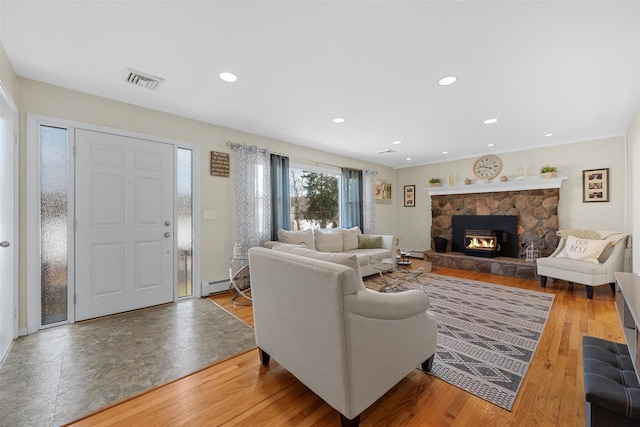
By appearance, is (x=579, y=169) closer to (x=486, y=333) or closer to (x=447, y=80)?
(x=447, y=80)

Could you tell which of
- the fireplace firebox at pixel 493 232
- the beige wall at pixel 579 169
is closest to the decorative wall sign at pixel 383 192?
the beige wall at pixel 579 169

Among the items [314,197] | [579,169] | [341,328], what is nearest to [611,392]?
[341,328]

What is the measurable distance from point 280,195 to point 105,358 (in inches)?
117

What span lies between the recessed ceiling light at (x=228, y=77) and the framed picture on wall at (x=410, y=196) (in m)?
5.40

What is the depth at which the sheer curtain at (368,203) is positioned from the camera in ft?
19.8

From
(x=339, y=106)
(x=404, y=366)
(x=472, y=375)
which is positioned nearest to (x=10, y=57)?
(x=339, y=106)

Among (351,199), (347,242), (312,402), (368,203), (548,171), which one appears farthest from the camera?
(368,203)

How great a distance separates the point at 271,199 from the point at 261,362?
2720mm

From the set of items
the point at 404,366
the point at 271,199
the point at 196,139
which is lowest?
the point at 404,366

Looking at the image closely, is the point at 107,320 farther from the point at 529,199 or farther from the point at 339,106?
the point at 529,199

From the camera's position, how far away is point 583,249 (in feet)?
12.7

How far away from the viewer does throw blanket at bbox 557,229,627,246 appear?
147 inches

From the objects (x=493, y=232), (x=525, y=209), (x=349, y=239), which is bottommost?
(x=349, y=239)

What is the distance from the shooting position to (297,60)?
2189 mm
